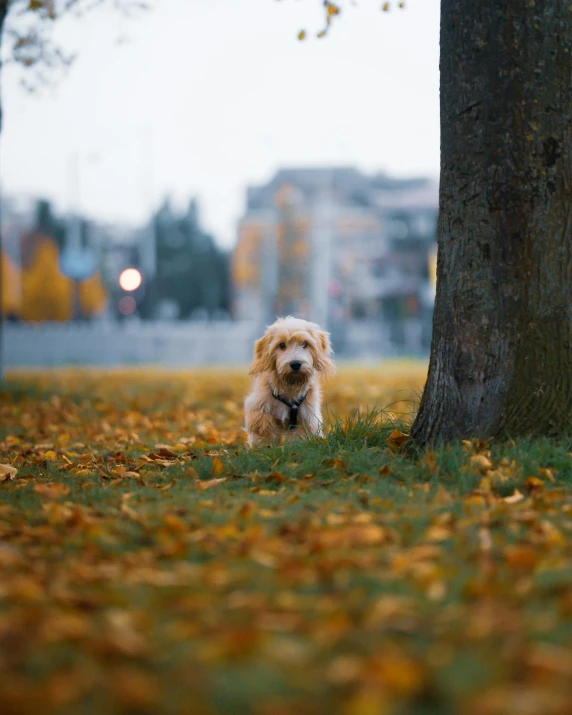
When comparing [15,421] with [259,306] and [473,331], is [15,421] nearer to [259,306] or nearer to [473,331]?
[473,331]

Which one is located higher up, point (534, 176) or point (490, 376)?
point (534, 176)

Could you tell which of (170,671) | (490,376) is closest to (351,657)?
(170,671)

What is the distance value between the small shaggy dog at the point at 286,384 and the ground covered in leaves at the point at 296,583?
0.85 m

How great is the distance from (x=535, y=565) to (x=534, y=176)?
3011 mm

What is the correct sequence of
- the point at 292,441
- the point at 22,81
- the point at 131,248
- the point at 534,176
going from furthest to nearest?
the point at 131,248 → the point at 22,81 → the point at 292,441 → the point at 534,176

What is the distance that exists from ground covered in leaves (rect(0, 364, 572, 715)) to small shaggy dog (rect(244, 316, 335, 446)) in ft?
2.80

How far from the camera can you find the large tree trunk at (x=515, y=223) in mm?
5699

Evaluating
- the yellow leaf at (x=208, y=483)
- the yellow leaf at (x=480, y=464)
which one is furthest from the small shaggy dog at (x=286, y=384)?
the yellow leaf at (x=480, y=464)

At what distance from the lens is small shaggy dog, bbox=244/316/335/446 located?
7.46 m

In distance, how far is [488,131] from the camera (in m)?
5.77

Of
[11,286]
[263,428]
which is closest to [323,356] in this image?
[263,428]

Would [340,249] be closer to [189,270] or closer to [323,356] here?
[189,270]

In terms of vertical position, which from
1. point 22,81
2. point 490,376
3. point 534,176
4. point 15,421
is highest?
point 22,81

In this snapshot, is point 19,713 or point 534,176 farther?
point 534,176
